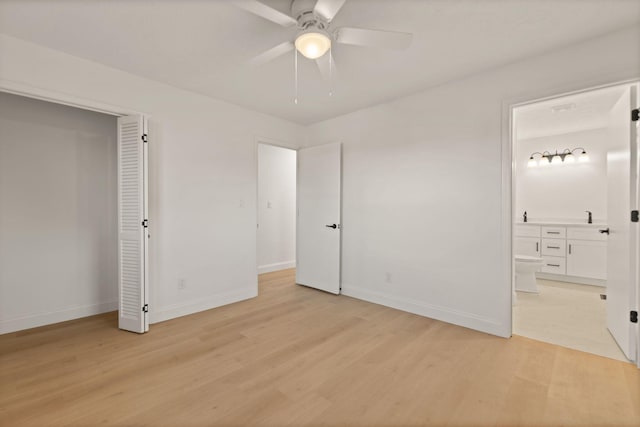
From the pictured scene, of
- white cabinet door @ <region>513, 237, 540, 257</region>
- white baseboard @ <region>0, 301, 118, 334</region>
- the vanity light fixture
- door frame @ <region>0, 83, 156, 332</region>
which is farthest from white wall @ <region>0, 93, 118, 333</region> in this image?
the vanity light fixture

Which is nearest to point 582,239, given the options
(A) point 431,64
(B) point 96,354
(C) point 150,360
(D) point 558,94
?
(D) point 558,94

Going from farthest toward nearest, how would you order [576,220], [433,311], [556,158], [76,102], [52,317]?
[556,158], [576,220], [433,311], [52,317], [76,102]

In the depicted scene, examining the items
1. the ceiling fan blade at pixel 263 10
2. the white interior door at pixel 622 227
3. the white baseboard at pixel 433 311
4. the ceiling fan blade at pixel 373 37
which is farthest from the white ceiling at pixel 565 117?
the ceiling fan blade at pixel 263 10

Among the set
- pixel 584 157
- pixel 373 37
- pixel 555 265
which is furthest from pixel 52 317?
pixel 584 157

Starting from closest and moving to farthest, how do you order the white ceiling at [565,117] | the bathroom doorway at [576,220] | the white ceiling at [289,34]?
the white ceiling at [289,34] → the bathroom doorway at [576,220] → the white ceiling at [565,117]

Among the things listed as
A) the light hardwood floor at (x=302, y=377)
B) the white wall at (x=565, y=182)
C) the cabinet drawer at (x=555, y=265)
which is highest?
the white wall at (x=565, y=182)

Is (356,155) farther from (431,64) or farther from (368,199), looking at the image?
(431,64)

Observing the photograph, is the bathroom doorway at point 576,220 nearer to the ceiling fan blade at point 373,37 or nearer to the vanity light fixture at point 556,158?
the vanity light fixture at point 556,158

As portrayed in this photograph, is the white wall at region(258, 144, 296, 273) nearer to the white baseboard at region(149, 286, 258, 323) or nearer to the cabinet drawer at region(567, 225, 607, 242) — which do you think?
the white baseboard at region(149, 286, 258, 323)

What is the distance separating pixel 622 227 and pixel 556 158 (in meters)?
3.28

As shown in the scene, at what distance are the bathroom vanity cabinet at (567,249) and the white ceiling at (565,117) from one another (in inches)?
61.7

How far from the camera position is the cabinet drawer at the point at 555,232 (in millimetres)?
4645

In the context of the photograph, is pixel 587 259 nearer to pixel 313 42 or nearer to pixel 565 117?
pixel 565 117

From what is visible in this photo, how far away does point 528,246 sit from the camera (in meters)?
4.95
